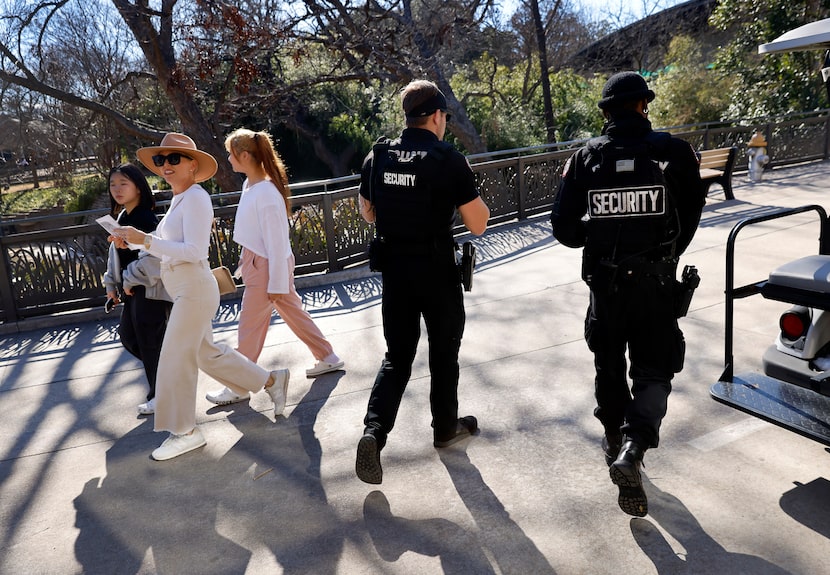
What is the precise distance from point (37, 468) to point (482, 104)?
69.8 ft

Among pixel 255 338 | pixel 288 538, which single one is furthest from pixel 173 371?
pixel 288 538

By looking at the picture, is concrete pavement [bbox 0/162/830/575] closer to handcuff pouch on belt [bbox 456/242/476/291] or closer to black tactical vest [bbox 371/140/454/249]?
handcuff pouch on belt [bbox 456/242/476/291]

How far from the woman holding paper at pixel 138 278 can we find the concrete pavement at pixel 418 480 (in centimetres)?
59

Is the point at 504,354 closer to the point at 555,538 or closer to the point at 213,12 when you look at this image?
the point at 555,538

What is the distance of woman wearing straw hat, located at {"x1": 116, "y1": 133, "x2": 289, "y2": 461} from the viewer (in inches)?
150

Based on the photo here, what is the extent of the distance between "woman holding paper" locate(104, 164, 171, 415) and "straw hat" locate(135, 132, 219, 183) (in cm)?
24

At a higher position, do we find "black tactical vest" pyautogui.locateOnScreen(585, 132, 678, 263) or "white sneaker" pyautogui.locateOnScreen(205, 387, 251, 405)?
"black tactical vest" pyautogui.locateOnScreen(585, 132, 678, 263)

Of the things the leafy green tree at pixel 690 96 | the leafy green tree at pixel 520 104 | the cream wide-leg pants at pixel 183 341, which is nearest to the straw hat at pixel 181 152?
the cream wide-leg pants at pixel 183 341

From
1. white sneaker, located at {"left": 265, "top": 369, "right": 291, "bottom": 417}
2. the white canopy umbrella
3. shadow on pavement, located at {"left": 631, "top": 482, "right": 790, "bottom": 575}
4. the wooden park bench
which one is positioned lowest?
shadow on pavement, located at {"left": 631, "top": 482, "right": 790, "bottom": 575}

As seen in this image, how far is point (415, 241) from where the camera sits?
3396 mm

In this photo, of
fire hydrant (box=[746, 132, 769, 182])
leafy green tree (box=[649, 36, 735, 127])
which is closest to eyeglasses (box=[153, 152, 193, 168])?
fire hydrant (box=[746, 132, 769, 182])

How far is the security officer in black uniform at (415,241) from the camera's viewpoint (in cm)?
332

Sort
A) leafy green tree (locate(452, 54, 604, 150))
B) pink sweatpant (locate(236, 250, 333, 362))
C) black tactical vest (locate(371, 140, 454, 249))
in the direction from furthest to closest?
1. leafy green tree (locate(452, 54, 604, 150))
2. pink sweatpant (locate(236, 250, 333, 362))
3. black tactical vest (locate(371, 140, 454, 249))

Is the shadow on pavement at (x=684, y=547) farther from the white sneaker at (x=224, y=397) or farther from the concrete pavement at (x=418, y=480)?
the white sneaker at (x=224, y=397)
